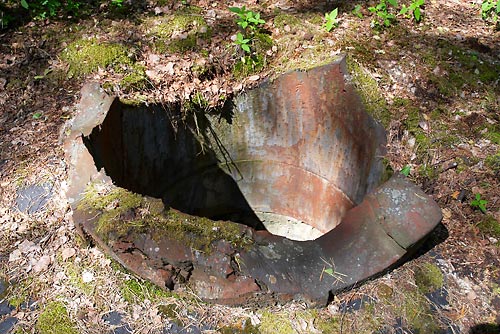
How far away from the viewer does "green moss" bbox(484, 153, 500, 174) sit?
3516 millimetres

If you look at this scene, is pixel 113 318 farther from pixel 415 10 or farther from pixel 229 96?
pixel 415 10

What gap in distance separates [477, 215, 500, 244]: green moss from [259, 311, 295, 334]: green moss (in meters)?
1.59

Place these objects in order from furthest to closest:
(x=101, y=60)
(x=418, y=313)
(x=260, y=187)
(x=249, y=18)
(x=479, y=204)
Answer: (x=260, y=187) → (x=249, y=18) → (x=101, y=60) → (x=479, y=204) → (x=418, y=313)

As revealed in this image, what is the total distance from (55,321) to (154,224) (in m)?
0.77

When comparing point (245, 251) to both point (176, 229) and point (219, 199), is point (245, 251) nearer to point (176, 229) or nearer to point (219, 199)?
point (176, 229)

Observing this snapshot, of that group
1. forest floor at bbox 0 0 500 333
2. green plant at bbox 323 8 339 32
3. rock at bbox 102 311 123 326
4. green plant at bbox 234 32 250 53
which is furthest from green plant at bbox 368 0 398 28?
rock at bbox 102 311 123 326

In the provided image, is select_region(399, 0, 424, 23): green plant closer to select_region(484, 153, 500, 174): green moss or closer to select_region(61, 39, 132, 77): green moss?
select_region(484, 153, 500, 174): green moss

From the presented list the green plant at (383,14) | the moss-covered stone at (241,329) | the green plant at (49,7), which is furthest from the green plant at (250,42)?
the moss-covered stone at (241,329)

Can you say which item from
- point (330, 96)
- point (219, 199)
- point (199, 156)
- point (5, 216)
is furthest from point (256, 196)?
point (5, 216)

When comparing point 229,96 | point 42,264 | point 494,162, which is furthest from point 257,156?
point 42,264

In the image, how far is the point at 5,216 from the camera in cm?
318

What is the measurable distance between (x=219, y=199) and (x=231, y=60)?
6.59ft

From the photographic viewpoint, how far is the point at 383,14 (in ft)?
16.1

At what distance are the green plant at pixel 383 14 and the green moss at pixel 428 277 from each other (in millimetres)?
2940
